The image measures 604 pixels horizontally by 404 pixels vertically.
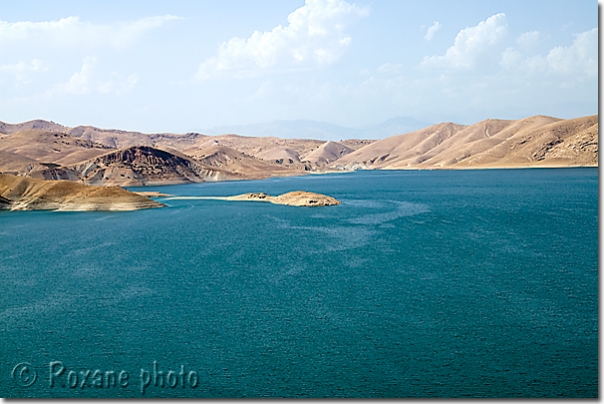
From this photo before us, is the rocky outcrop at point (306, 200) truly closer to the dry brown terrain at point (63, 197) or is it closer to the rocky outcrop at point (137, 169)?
the dry brown terrain at point (63, 197)

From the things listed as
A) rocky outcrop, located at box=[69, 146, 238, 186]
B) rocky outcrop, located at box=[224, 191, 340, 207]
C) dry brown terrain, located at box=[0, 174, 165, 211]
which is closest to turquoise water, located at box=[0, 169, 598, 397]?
dry brown terrain, located at box=[0, 174, 165, 211]

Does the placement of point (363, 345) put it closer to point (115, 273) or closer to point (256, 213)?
point (115, 273)

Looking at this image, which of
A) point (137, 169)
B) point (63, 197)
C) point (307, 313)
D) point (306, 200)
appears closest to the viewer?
point (307, 313)

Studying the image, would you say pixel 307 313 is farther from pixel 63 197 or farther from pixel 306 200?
pixel 63 197

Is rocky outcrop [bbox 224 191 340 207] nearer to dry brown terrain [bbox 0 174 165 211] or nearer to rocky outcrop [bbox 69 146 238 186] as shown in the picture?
dry brown terrain [bbox 0 174 165 211]

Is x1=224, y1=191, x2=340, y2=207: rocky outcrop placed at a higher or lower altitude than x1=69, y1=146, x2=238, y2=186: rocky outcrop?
lower

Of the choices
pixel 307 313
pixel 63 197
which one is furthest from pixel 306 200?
pixel 307 313
